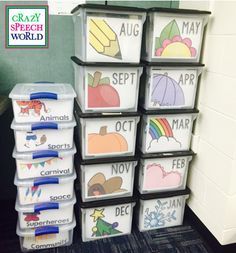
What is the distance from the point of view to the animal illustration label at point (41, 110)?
4.34 ft

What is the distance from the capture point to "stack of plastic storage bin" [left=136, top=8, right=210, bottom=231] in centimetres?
139

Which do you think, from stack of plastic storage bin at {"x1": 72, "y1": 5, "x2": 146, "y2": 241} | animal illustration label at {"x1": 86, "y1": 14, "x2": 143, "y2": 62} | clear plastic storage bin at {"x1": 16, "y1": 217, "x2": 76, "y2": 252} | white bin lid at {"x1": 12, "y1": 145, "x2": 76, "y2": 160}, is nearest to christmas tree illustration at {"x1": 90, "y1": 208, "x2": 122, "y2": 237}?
stack of plastic storage bin at {"x1": 72, "y1": 5, "x2": 146, "y2": 241}

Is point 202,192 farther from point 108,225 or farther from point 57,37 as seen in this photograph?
point 57,37

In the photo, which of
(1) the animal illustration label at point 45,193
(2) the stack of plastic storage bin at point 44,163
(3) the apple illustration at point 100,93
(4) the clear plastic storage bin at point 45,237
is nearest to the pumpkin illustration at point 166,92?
(3) the apple illustration at point 100,93

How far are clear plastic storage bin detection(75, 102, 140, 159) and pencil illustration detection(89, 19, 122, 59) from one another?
0.31 meters

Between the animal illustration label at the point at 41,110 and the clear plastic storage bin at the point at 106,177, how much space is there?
27 centimetres

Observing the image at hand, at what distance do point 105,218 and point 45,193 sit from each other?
1.21ft

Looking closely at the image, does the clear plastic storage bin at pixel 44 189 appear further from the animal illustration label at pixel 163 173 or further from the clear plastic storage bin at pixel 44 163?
the animal illustration label at pixel 163 173

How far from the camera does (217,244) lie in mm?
1487

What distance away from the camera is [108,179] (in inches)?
60.2

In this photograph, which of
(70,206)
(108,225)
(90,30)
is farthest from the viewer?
(108,225)

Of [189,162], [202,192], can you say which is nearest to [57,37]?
[189,162]

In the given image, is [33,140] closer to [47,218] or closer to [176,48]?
[47,218]

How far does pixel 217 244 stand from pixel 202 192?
277 millimetres
